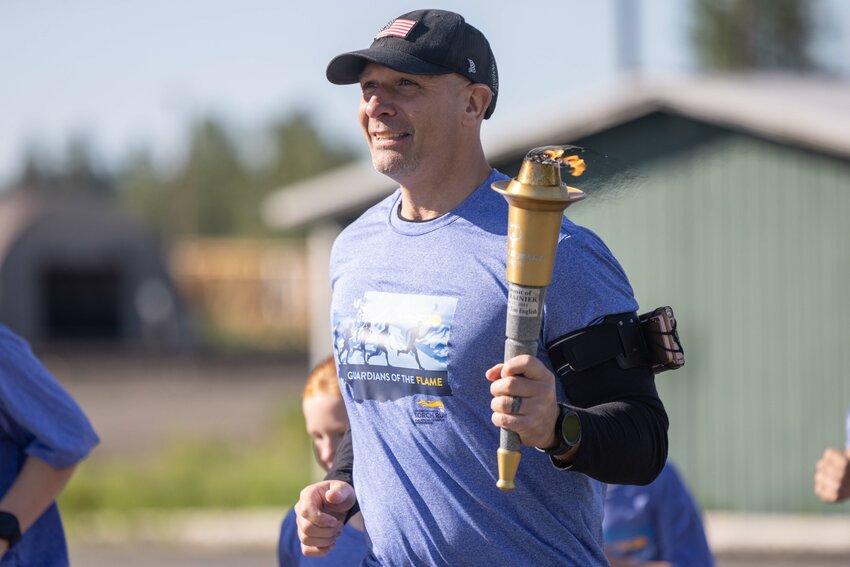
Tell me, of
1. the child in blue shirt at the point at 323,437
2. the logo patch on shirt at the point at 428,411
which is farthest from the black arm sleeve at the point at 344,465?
the child in blue shirt at the point at 323,437

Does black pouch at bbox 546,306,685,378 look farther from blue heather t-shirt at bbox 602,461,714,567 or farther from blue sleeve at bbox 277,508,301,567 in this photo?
blue heather t-shirt at bbox 602,461,714,567

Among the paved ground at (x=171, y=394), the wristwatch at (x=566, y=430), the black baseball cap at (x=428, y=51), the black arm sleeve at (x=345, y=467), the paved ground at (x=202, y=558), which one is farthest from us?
the paved ground at (x=171, y=394)

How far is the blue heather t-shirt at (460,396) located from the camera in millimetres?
3025

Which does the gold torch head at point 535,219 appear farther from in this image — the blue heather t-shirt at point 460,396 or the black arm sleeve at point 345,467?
the black arm sleeve at point 345,467

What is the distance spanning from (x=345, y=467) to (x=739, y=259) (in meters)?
10.2

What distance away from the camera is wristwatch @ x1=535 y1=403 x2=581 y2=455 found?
9.10 feet

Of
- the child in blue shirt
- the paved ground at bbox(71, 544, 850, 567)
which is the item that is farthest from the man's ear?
the paved ground at bbox(71, 544, 850, 567)

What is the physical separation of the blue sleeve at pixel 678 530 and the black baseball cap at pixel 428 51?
2.18 meters

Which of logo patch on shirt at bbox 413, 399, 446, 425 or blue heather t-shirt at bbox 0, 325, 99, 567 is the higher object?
logo patch on shirt at bbox 413, 399, 446, 425

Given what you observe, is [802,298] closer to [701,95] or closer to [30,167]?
[701,95]

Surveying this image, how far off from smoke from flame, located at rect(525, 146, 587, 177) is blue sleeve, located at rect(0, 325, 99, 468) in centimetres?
187

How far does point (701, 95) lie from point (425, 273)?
10.5 metres

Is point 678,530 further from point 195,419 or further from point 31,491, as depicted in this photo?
point 195,419

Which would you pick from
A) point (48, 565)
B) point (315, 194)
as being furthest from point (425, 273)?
point (315, 194)
